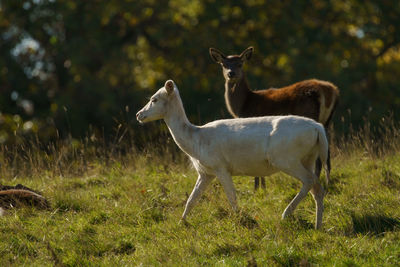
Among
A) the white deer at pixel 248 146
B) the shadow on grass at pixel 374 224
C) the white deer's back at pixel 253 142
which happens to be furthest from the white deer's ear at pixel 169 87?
the shadow on grass at pixel 374 224

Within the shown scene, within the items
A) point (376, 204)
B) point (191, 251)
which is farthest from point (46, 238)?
point (376, 204)

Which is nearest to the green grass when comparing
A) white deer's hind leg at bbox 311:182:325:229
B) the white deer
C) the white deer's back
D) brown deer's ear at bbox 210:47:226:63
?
white deer's hind leg at bbox 311:182:325:229

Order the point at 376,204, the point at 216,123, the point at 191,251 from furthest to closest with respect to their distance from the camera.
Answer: the point at 216,123, the point at 376,204, the point at 191,251

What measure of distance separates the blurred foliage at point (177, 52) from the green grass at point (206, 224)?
9.95 m

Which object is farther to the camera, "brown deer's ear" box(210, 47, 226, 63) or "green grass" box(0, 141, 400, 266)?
"brown deer's ear" box(210, 47, 226, 63)

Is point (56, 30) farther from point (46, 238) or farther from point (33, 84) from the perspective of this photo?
point (46, 238)

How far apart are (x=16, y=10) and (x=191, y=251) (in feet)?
52.3

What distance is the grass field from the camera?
18.0 feet

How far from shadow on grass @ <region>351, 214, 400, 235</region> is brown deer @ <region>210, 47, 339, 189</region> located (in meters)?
2.28

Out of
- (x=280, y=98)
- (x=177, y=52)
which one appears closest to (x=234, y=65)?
(x=280, y=98)

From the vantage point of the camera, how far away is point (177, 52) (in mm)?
20547

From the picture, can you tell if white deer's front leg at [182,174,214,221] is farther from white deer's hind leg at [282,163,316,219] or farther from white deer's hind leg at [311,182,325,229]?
white deer's hind leg at [311,182,325,229]

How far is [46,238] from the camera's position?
6520mm

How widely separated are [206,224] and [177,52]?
1453cm
